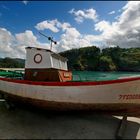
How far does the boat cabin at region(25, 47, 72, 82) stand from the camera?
7802 millimetres

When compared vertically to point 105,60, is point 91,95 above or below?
below

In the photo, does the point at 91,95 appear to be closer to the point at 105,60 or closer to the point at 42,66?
the point at 42,66

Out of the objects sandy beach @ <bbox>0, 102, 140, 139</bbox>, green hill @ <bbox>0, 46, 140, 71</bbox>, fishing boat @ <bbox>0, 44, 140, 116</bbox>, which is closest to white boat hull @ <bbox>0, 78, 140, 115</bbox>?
fishing boat @ <bbox>0, 44, 140, 116</bbox>

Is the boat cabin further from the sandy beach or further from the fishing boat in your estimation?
the sandy beach

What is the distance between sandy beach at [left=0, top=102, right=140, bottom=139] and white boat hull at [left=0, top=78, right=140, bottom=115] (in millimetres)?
534

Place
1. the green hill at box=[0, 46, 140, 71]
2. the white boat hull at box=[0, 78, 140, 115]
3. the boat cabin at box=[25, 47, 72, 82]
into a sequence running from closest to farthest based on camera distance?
the white boat hull at box=[0, 78, 140, 115]
the boat cabin at box=[25, 47, 72, 82]
the green hill at box=[0, 46, 140, 71]

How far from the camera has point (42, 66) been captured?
8078 mm

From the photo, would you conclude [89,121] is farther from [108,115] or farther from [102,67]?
[102,67]

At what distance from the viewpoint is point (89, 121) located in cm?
648

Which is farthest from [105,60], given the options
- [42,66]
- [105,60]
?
[42,66]

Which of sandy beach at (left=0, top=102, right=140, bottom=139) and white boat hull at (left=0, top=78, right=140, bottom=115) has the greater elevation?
white boat hull at (left=0, top=78, right=140, bottom=115)

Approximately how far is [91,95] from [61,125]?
1.52 m

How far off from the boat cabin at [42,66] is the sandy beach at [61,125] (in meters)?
1.60

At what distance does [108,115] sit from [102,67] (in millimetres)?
113198
